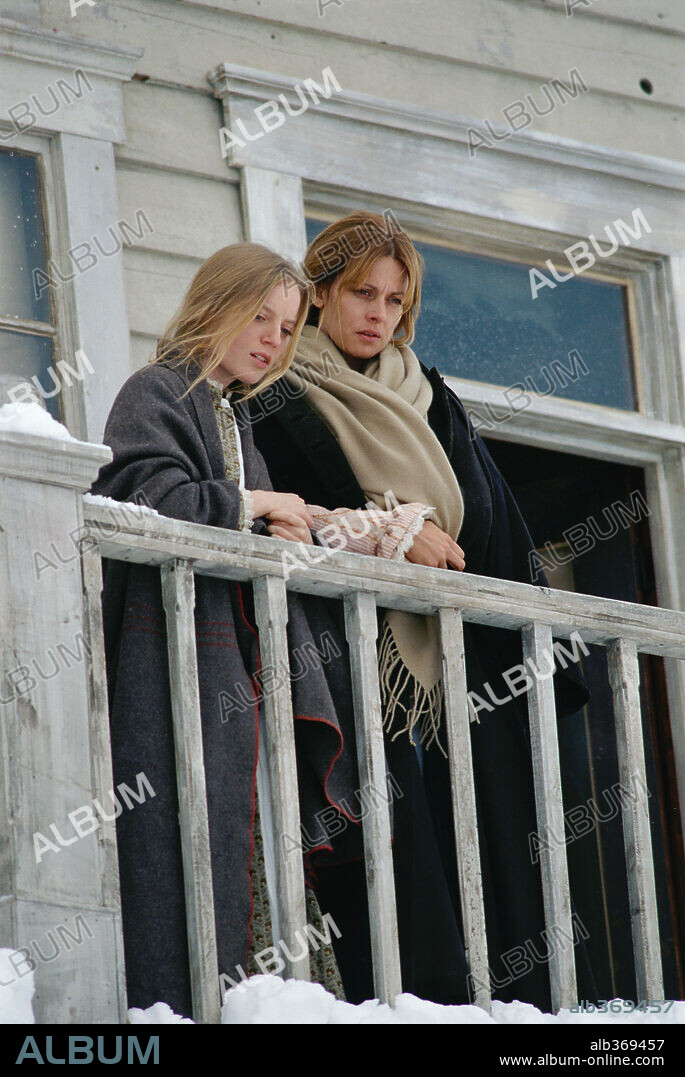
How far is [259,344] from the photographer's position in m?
3.55

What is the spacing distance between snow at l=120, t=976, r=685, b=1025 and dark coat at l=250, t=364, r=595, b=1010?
306 millimetres

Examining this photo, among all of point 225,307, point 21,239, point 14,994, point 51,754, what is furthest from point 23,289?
point 14,994

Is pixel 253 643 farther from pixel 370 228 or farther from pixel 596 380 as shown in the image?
pixel 596 380

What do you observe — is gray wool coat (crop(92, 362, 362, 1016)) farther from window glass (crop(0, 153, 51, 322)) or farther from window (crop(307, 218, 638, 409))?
window (crop(307, 218, 638, 409))

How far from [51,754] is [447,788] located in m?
1.07

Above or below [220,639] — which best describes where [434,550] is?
above

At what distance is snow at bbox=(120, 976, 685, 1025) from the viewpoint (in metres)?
2.88

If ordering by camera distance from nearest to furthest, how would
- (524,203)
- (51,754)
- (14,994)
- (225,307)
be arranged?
(14,994) → (51,754) → (225,307) → (524,203)

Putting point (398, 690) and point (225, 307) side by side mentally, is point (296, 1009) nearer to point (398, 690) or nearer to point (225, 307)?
point (398, 690)

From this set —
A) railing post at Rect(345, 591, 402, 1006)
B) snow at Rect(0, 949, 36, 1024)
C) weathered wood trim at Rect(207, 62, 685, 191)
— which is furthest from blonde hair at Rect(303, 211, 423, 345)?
snow at Rect(0, 949, 36, 1024)

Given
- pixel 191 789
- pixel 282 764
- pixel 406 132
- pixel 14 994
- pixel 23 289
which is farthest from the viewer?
pixel 406 132

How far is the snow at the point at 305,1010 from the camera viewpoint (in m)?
2.88
